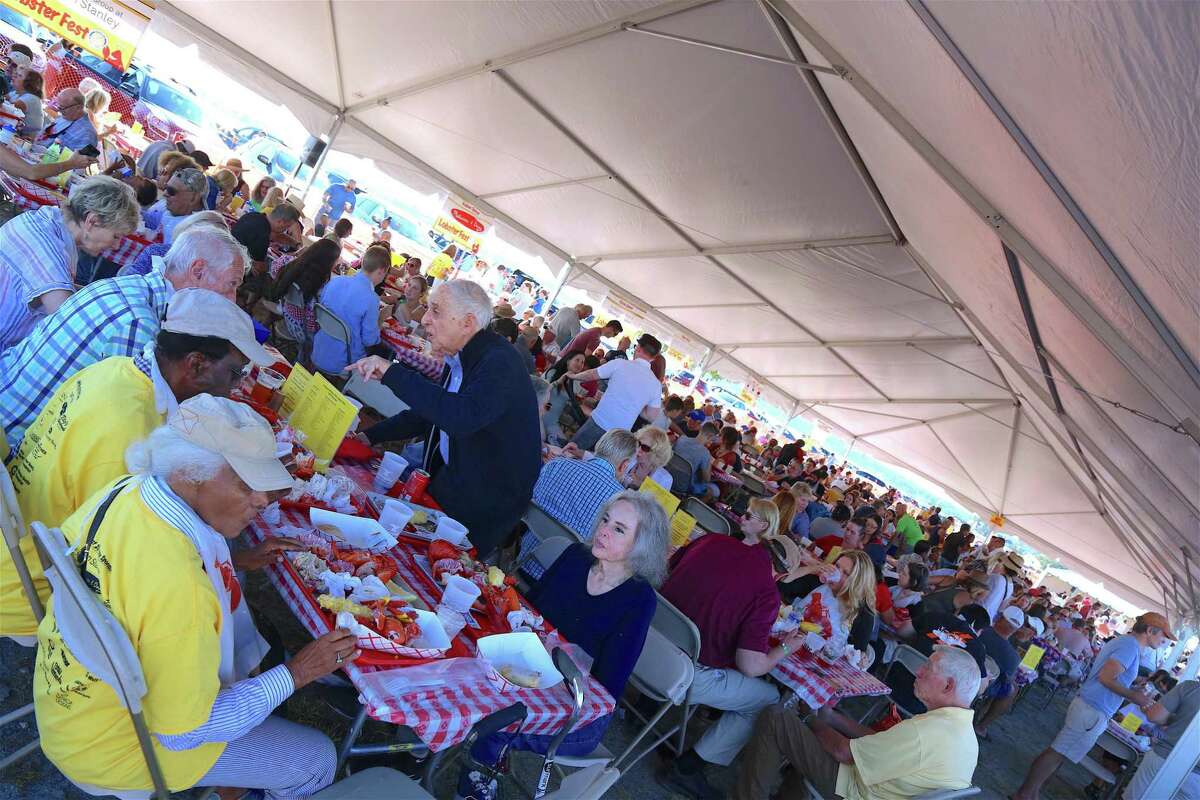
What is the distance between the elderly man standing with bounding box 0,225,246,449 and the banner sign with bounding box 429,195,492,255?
8.54 m

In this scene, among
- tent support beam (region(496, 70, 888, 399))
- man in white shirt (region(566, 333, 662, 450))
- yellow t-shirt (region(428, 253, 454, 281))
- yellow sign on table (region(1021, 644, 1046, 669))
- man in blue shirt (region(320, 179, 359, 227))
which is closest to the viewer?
man in white shirt (region(566, 333, 662, 450))

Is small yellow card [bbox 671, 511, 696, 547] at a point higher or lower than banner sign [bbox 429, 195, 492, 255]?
lower

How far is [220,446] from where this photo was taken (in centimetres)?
148

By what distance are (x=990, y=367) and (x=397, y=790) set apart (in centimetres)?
1028

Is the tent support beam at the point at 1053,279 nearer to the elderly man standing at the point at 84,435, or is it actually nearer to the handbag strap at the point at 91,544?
the elderly man standing at the point at 84,435

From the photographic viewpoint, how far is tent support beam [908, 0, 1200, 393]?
285 centimetres

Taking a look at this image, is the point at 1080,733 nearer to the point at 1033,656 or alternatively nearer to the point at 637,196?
the point at 1033,656

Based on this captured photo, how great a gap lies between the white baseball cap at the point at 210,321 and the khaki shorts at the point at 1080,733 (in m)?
6.02

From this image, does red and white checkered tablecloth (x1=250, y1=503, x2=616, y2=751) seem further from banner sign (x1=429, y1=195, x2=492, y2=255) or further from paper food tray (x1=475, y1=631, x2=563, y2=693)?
banner sign (x1=429, y1=195, x2=492, y2=255)

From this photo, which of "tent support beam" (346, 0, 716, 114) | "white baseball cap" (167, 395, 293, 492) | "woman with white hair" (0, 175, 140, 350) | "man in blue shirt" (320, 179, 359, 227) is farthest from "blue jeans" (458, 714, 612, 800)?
"man in blue shirt" (320, 179, 359, 227)

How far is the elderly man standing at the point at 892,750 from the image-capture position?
2.71 metres

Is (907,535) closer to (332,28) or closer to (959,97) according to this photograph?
(959,97)

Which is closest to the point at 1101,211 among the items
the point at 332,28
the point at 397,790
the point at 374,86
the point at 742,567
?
the point at 742,567

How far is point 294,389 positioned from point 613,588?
5.24 ft
